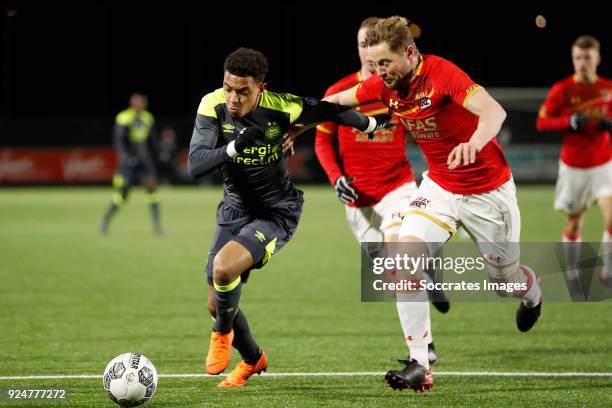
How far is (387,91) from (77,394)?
2.58 m

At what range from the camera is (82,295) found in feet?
31.2

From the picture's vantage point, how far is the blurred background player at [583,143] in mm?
A: 9188

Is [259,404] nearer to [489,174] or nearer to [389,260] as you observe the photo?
[389,260]

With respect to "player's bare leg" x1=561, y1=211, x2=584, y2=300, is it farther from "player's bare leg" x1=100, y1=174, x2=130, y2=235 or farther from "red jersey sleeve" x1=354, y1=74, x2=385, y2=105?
"player's bare leg" x1=100, y1=174, x2=130, y2=235

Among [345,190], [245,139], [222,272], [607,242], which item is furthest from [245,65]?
[607,242]

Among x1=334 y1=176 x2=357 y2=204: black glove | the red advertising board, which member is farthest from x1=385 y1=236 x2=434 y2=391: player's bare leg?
the red advertising board

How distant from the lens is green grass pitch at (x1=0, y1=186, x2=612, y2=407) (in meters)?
5.43

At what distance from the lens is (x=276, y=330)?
A: 7645 mm

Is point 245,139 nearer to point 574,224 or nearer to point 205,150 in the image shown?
point 205,150

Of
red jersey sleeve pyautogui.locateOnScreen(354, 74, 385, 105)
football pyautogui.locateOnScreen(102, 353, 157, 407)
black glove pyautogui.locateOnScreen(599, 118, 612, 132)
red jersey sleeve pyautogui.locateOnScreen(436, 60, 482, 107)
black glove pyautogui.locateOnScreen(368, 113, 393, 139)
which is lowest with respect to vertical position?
football pyautogui.locateOnScreen(102, 353, 157, 407)

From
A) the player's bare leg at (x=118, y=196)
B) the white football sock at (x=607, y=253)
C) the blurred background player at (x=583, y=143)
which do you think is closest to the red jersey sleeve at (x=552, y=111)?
the blurred background player at (x=583, y=143)

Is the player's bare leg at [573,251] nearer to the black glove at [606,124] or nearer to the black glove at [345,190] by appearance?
the black glove at [606,124]

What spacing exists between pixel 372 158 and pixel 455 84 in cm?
215

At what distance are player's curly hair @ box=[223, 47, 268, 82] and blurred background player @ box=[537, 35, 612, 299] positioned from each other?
14.9ft
